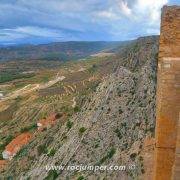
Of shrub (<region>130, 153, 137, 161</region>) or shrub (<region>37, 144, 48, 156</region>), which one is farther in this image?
shrub (<region>37, 144, 48, 156</region>)

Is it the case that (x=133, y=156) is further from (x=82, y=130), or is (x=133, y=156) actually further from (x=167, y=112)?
(x=167, y=112)

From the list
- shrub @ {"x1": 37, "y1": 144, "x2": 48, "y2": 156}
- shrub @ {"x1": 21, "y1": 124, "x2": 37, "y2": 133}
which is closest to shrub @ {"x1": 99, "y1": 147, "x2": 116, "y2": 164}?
shrub @ {"x1": 37, "y1": 144, "x2": 48, "y2": 156}

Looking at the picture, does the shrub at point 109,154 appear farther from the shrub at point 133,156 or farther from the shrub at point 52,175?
the shrub at point 52,175

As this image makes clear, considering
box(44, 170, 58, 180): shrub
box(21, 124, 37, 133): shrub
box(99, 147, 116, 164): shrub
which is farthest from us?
box(21, 124, 37, 133): shrub

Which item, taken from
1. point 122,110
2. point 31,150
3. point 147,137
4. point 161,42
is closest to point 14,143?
point 31,150

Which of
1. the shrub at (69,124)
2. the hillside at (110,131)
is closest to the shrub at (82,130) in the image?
the hillside at (110,131)

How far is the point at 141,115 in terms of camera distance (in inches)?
1511

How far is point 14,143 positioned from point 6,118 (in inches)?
1978

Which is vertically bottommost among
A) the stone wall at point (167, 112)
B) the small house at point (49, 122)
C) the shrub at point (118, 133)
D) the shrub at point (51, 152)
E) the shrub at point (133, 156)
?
the small house at point (49, 122)

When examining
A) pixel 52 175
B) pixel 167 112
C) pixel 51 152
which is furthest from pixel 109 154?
pixel 167 112

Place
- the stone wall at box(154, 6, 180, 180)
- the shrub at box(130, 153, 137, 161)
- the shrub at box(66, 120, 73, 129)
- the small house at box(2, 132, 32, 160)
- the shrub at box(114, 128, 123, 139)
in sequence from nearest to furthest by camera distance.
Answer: the stone wall at box(154, 6, 180, 180), the shrub at box(130, 153, 137, 161), the shrub at box(114, 128, 123, 139), the shrub at box(66, 120, 73, 129), the small house at box(2, 132, 32, 160)

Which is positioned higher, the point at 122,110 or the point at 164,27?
the point at 164,27

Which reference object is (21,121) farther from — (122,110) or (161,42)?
(161,42)

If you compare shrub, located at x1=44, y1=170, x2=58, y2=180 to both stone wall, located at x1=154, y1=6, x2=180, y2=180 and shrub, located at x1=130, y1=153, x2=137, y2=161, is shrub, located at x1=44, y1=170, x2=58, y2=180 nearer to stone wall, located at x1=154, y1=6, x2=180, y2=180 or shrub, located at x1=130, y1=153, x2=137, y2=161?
shrub, located at x1=130, y1=153, x2=137, y2=161
